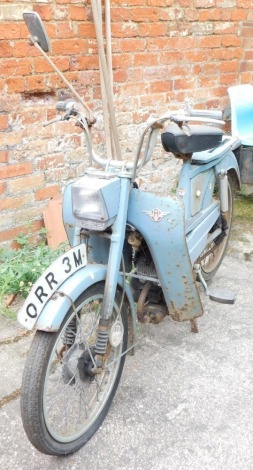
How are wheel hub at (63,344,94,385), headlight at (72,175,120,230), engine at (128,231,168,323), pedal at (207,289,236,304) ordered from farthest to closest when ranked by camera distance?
pedal at (207,289,236,304) < engine at (128,231,168,323) < wheel hub at (63,344,94,385) < headlight at (72,175,120,230)

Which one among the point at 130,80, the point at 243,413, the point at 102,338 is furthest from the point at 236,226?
the point at 102,338

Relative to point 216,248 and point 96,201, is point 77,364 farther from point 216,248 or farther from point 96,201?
point 216,248

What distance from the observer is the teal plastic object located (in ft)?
14.8

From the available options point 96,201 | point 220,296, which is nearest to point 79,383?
point 96,201

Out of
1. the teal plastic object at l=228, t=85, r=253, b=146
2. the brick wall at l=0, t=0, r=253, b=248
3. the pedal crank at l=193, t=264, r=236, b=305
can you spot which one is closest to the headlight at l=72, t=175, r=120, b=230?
the pedal crank at l=193, t=264, r=236, b=305

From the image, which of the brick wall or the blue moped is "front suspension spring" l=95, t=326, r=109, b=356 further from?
the brick wall

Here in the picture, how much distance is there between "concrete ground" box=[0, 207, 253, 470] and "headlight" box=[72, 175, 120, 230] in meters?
0.86

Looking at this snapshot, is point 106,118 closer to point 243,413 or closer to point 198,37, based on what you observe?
point 198,37

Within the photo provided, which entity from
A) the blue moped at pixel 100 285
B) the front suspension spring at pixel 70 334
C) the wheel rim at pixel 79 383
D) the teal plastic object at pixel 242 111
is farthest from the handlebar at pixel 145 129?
the teal plastic object at pixel 242 111

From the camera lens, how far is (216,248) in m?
3.13

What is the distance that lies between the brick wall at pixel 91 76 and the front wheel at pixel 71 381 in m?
1.36

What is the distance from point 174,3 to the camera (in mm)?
3838

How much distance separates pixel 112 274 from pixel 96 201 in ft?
0.94

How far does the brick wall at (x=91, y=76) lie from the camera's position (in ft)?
9.93
